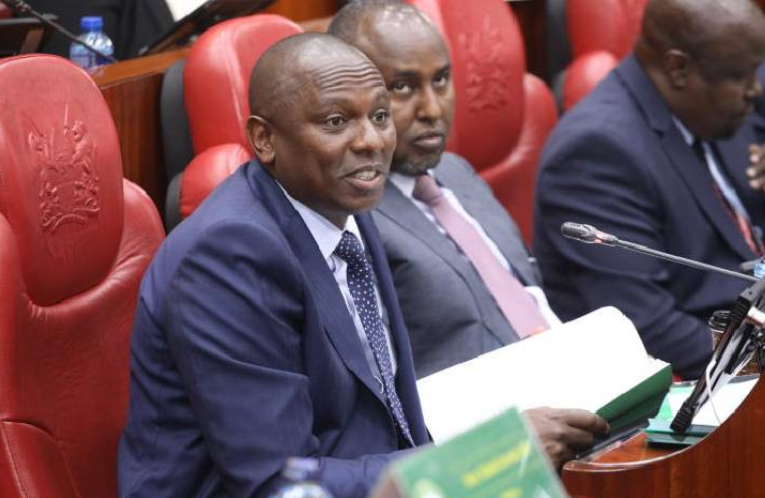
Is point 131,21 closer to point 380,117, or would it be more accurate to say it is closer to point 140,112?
point 140,112

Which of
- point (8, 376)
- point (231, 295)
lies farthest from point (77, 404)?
point (231, 295)

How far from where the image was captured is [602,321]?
178 centimetres

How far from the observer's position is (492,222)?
7.66ft

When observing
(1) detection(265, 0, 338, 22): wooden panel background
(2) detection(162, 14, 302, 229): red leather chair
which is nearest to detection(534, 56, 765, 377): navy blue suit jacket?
(2) detection(162, 14, 302, 229): red leather chair

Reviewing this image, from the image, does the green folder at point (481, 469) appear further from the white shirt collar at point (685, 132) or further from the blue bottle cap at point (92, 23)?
the blue bottle cap at point (92, 23)

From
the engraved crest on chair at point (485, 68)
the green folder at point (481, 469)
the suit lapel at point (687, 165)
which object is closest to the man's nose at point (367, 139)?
the green folder at point (481, 469)

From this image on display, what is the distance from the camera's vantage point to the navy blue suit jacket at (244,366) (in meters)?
1.40

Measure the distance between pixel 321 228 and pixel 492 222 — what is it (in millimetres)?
772

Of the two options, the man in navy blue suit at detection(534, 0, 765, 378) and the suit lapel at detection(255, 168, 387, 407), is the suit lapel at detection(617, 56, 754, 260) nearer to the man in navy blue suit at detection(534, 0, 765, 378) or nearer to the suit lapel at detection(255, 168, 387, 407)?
the man in navy blue suit at detection(534, 0, 765, 378)

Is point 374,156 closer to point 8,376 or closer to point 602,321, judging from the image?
point 602,321

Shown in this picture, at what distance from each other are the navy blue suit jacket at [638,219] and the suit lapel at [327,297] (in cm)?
94

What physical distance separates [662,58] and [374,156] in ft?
3.54

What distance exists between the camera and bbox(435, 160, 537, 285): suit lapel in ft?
7.55

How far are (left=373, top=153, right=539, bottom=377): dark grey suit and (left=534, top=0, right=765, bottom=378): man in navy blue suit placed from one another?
0.34m
